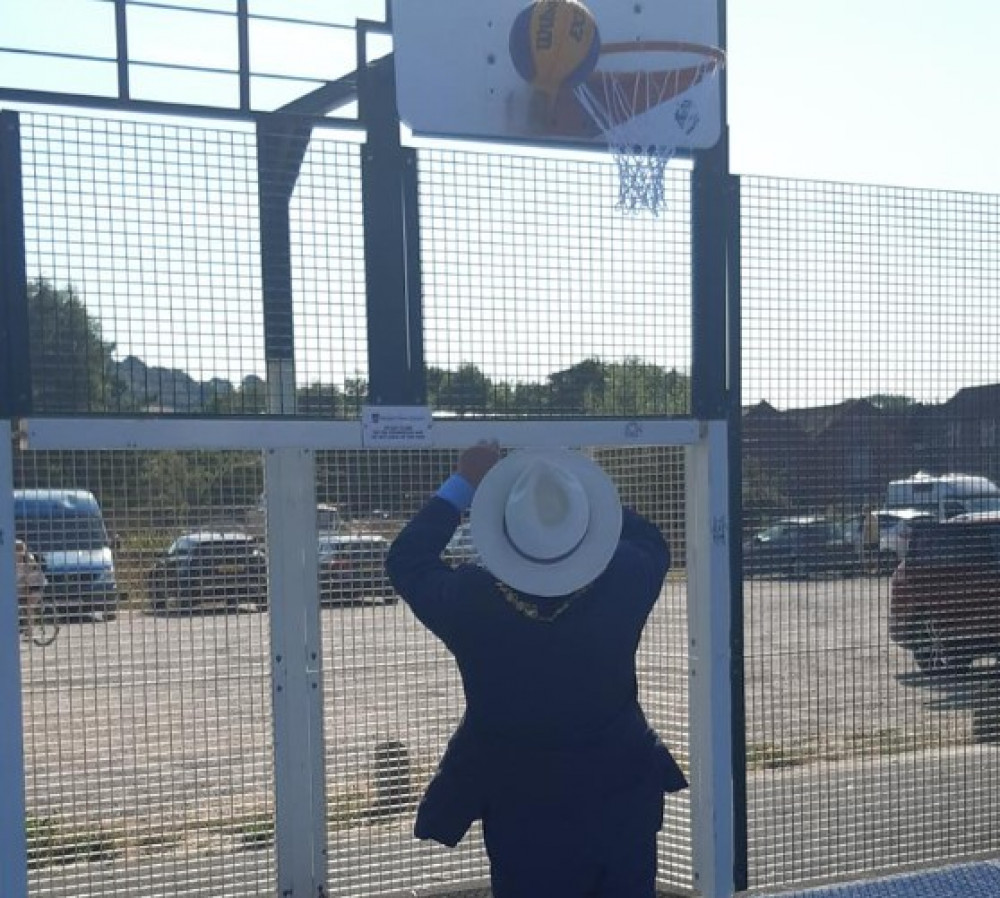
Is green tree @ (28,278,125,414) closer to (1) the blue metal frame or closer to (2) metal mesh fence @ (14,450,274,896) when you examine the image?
(1) the blue metal frame

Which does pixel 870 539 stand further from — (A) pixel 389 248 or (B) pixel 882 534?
(A) pixel 389 248

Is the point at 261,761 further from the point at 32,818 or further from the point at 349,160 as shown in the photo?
the point at 349,160

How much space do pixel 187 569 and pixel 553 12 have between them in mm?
2639

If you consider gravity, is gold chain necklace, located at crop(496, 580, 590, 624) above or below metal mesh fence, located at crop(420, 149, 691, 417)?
below

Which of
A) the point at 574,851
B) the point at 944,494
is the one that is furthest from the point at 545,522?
the point at 944,494

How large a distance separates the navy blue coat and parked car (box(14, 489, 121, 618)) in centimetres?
140

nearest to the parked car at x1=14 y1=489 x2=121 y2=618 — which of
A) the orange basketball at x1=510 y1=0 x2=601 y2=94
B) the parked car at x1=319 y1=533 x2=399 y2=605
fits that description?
the parked car at x1=319 y1=533 x2=399 y2=605

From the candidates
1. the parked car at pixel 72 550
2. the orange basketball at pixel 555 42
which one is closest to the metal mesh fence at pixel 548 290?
the orange basketball at pixel 555 42

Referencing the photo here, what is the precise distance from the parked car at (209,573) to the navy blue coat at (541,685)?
1.26 meters

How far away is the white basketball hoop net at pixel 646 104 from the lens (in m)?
5.64

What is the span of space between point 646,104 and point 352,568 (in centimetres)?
234

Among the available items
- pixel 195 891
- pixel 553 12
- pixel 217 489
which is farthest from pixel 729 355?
pixel 195 891

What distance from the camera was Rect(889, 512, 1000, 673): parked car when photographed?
635 cm

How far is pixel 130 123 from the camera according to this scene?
499cm
